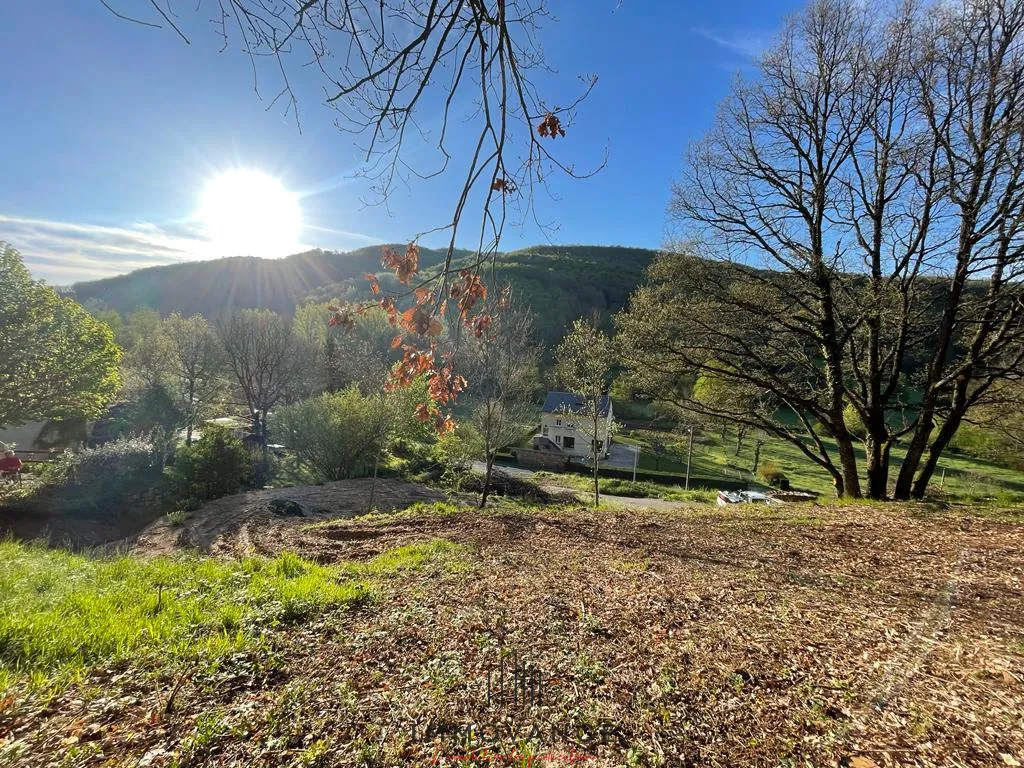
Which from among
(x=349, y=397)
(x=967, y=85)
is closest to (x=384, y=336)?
(x=349, y=397)

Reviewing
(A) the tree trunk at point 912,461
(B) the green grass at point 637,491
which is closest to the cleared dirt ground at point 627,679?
(A) the tree trunk at point 912,461

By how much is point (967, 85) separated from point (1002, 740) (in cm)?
1079

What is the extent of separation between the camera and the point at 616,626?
3580mm

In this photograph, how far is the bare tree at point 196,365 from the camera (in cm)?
2814

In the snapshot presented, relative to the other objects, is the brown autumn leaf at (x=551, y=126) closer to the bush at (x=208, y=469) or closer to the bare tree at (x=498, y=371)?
the bare tree at (x=498, y=371)

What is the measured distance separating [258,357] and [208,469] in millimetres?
16966

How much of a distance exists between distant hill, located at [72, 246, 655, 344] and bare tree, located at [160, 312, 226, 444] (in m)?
40.5

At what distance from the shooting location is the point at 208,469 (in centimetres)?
1537

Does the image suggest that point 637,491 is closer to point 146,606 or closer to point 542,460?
point 542,460

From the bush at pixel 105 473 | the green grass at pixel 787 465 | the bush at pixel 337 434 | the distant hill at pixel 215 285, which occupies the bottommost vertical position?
the green grass at pixel 787 465

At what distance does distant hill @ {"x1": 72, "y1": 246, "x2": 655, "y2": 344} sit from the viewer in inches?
2955

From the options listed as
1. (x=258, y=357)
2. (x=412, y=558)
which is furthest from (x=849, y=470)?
(x=258, y=357)

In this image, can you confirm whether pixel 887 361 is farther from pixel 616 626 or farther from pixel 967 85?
pixel 616 626

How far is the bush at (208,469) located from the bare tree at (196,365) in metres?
13.7
